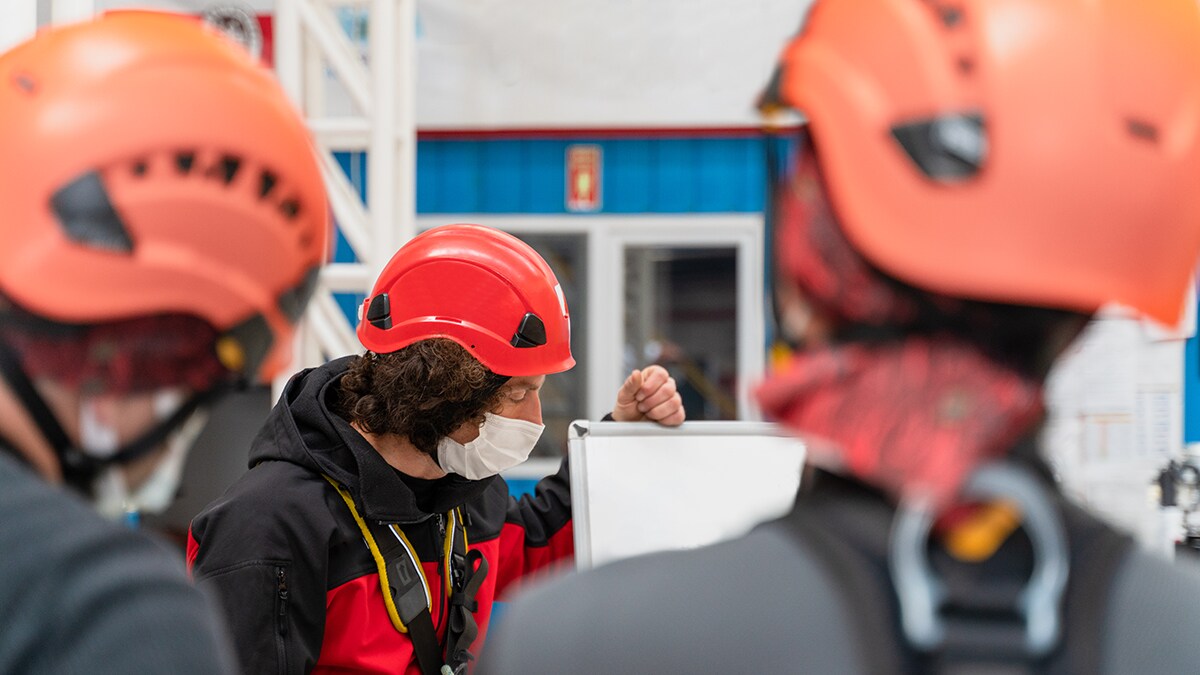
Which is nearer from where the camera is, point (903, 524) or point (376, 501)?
point (903, 524)

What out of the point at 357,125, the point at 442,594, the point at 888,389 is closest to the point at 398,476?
the point at 442,594

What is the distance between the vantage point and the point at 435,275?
197cm

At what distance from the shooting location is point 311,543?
1.72m

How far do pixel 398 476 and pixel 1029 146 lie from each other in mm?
1502

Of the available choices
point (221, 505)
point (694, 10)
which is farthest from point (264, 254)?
point (694, 10)

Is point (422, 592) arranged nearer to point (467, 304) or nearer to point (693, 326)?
point (467, 304)

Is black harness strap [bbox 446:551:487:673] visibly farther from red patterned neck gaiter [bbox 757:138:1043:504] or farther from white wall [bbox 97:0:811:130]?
white wall [bbox 97:0:811:130]

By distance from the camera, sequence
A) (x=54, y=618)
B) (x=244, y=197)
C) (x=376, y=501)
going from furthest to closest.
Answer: (x=376, y=501), (x=244, y=197), (x=54, y=618)

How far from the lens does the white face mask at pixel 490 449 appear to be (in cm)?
200

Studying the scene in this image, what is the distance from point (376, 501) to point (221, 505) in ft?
0.93

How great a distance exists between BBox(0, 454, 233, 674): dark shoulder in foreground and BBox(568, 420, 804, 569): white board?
1.65 metres

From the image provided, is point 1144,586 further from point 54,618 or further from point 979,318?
point 54,618

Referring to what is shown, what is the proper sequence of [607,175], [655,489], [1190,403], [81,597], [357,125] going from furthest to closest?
[607,175]
[1190,403]
[357,125]
[655,489]
[81,597]

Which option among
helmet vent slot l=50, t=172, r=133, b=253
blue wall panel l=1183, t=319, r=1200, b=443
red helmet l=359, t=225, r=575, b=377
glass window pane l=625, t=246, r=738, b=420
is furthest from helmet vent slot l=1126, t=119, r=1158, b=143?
glass window pane l=625, t=246, r=738, b=420
